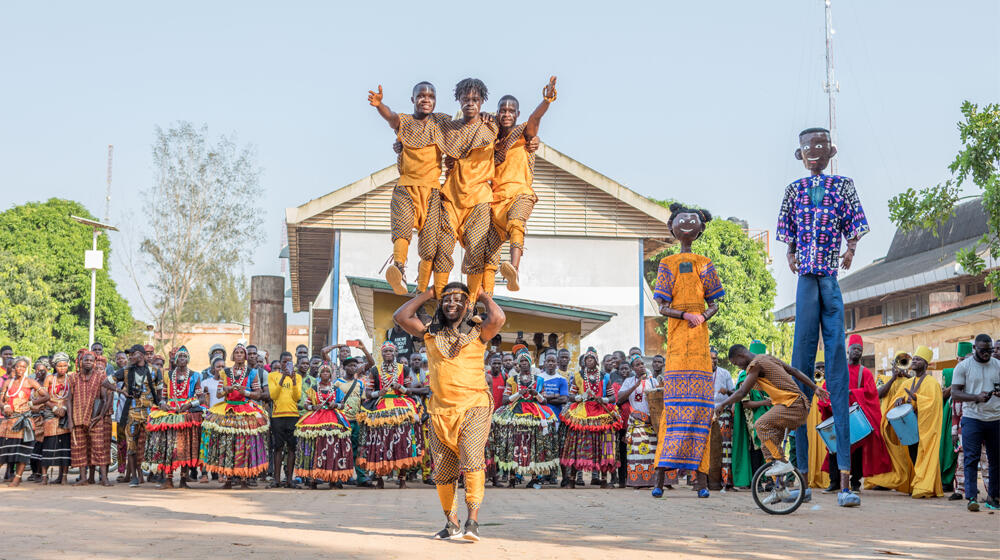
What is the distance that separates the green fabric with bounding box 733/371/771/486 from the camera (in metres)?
13.1

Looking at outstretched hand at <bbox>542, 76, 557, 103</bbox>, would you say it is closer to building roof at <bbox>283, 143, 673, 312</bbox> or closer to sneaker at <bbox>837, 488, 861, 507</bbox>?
sneaker at <bbox>837, 488, 861, 507</bbox>

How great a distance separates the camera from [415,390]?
1406cm

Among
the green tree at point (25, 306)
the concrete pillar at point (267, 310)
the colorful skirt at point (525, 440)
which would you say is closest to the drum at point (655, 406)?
the colorful skirt at point (525, 440)

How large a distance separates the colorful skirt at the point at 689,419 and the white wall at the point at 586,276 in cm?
1377

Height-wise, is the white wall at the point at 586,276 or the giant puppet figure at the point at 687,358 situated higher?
the white wall at the point at 586,276

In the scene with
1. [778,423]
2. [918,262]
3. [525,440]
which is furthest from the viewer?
[918,262]

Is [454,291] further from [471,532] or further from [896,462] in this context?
[896,462]

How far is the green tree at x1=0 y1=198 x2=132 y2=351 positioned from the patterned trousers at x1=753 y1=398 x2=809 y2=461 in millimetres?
43476

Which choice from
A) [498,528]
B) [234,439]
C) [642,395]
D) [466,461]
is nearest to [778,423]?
[498,528]

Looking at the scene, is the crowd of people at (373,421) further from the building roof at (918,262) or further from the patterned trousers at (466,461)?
the building roof at (918,262)

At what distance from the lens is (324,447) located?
45.7ft

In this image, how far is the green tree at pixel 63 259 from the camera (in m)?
48.5

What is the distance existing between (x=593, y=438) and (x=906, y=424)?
4167 millimetres

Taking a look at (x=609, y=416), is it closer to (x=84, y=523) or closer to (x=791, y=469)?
(x=791, y=469)
